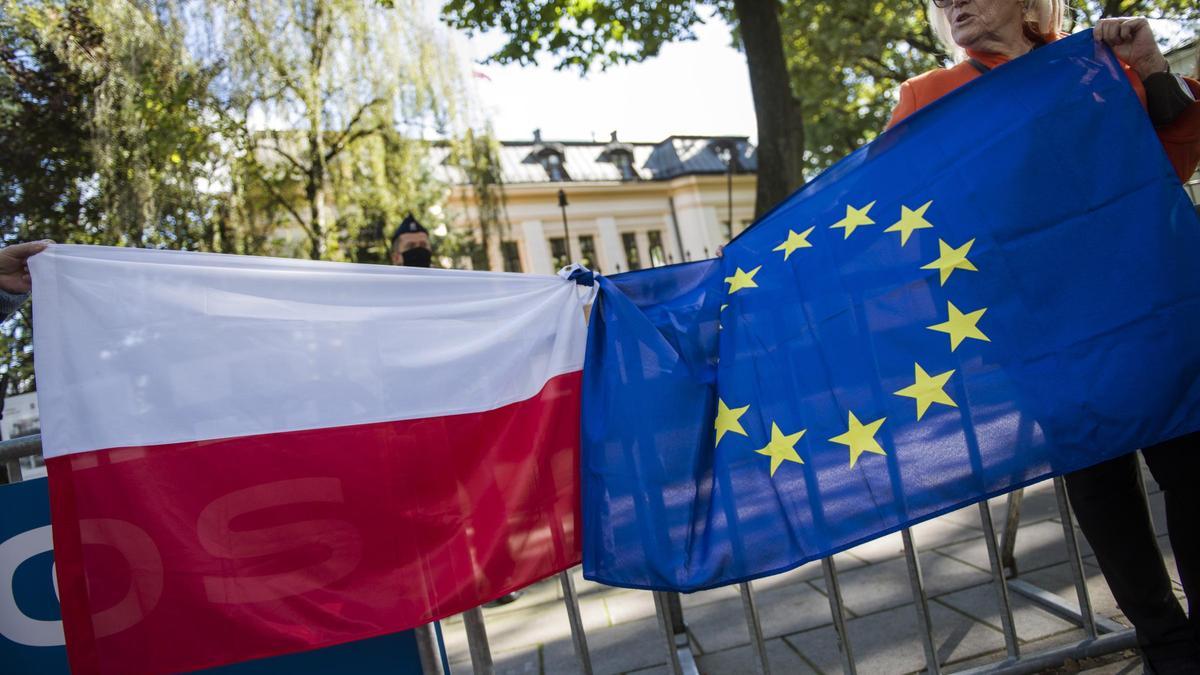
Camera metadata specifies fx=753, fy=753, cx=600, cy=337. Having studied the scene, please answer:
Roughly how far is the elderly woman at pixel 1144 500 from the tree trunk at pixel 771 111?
7.11 m

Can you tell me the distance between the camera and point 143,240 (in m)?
14.2

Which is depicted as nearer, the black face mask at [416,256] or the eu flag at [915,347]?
the eu flag at [915,347]

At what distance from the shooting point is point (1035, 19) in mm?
2258

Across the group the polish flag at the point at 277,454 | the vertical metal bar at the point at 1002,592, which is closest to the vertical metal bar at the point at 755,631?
the polish flag at the point at 277,454

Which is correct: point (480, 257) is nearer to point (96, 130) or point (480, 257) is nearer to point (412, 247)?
point (96, 130)

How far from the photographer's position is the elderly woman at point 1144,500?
2.00 metres

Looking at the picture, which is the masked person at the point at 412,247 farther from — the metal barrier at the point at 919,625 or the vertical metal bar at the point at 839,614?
the vertical metal bar at the point at 839,614

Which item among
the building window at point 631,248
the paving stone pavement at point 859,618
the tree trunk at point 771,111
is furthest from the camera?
the building window at point 631,248

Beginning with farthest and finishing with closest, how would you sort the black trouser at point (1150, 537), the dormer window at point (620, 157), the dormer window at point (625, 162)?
the dormer window at point (620, 157)
the dormer window at point (625, 162)
the black trouser at point (1150, 537)

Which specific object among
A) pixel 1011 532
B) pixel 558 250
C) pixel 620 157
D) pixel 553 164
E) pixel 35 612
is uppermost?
pixel 620 157

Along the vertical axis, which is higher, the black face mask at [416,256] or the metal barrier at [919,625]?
the black face mask at [416,256]

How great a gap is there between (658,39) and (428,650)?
10.9 meters

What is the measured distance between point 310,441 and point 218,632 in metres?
0.56

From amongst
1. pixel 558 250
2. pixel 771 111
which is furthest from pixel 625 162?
pixel 771 111
